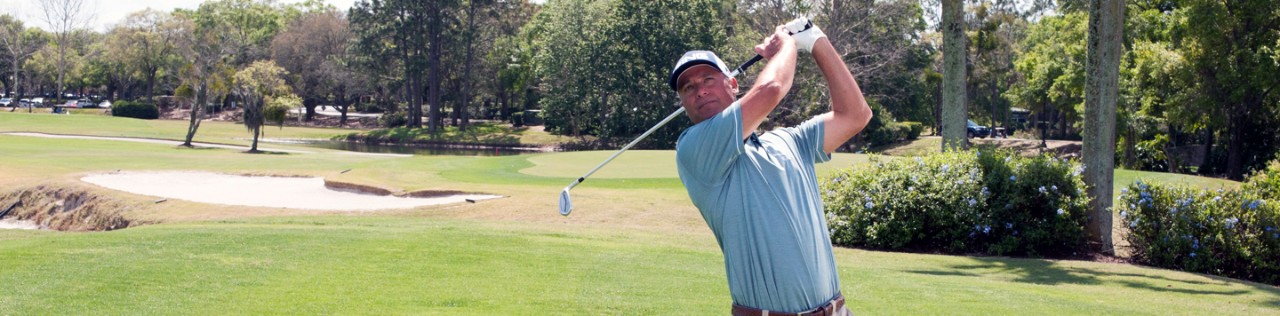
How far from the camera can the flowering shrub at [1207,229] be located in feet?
42.2

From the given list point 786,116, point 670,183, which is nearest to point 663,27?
point 786,116

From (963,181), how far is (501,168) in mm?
15730

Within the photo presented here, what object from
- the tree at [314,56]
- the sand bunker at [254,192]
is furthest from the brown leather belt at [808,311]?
the tree at [314,56]

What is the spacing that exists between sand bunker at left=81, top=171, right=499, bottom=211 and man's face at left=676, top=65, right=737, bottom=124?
686 inches

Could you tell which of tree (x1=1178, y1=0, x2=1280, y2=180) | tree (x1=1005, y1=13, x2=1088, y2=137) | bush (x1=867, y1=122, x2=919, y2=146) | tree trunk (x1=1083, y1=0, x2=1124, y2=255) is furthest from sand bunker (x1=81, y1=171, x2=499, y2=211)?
bush (x1=867, y1=122, x2=919, y2=146)

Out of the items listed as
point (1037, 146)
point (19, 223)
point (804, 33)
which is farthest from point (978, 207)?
point (1037, 146)

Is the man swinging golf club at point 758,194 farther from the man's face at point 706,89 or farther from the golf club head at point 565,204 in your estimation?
the golf club head at point 565,204

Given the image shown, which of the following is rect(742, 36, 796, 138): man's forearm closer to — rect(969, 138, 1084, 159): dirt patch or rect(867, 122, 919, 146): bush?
rect(969, 138, 1084, 159): dirt patch

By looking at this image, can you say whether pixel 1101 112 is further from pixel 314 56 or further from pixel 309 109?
pixel 309 109

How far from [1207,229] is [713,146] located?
39.5 ft

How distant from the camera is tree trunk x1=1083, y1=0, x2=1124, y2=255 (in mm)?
14789

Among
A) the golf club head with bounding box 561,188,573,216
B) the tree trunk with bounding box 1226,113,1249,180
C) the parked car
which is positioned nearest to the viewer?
the golf club head with bounding box 561,188,573,216

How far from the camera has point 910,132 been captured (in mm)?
58500

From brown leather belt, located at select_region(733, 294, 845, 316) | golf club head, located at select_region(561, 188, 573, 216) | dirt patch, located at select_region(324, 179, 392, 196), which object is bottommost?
dirt patch, located at select_region(324, 179, 392, 196)
